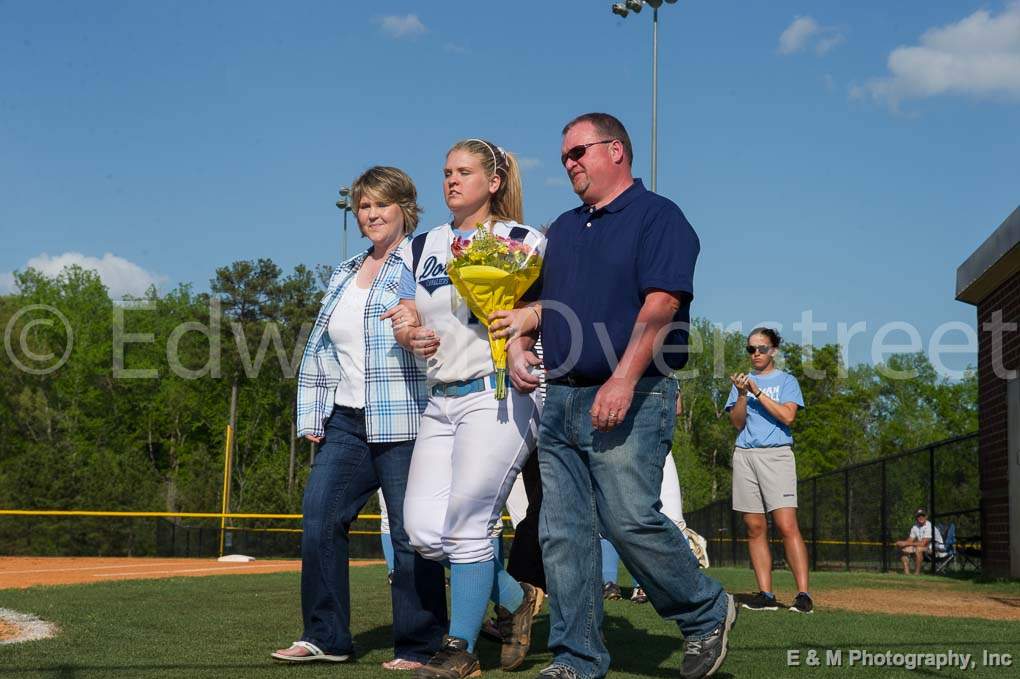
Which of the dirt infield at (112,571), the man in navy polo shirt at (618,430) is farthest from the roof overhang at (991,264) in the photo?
the dirt infield at (112,571)

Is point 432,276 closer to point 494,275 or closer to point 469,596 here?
point 494,275

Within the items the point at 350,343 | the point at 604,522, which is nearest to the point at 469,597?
the point at 604,522

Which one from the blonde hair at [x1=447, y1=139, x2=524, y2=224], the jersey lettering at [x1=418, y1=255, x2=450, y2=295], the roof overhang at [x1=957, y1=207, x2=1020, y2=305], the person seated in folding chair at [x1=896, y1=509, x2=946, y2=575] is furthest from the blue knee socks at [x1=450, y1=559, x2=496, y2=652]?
the person seated in folding chair at [x1=896, y1=509, x2=946, y2=575]

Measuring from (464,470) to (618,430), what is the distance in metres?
0.72

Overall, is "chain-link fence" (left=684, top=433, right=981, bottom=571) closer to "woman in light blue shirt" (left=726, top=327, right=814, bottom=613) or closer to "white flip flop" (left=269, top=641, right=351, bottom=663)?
"woman in light blue shirt" (left=726, top=327, right=814, bottom=613)

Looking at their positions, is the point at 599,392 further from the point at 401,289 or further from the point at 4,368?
the point at 4,368

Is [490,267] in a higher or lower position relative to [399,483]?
higher

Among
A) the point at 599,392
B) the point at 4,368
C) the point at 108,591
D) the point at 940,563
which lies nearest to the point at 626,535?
→ the point at 599,392

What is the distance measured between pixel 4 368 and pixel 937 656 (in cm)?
6231

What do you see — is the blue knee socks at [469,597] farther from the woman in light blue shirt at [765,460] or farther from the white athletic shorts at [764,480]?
the white athletic shorts at [764,480]

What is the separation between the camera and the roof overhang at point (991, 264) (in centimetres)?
1280

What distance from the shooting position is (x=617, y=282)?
14.5ft

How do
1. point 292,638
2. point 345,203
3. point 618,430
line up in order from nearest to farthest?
1. point 618,430
2. point 292,638
3. point 345,203

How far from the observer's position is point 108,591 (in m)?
9.96
